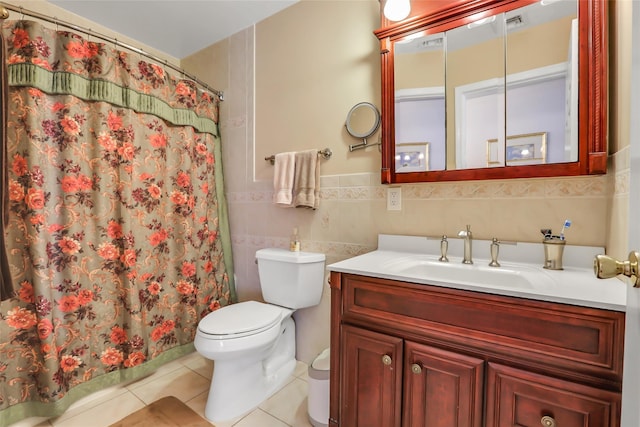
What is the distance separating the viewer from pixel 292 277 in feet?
5.28

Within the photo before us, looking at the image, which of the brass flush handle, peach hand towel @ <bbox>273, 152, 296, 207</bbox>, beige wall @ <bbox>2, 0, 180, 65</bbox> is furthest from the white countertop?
beige wall @ <bbox>2, 0, 180, 65</bbox>

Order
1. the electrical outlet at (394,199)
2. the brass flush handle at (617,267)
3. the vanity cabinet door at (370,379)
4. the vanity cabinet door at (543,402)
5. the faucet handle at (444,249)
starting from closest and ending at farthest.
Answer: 1. the brass flush handle at (617,267)
2. the vanity cabinet door at (543,402)
3. the vanity cabinet door at (370,379)
4. the faucet handle at (444,249)
5. the electrical outlet at (394,199)

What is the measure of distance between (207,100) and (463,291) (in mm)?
2054

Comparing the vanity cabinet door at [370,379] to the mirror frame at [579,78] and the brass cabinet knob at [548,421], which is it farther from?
the mirror frame at [579,78]

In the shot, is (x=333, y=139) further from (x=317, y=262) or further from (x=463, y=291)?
(x=463, y=291)

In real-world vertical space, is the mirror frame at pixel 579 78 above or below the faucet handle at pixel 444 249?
above

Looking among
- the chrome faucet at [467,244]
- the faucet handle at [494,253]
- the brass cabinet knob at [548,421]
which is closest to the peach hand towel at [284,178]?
A: the chrome faucet at [467,244]

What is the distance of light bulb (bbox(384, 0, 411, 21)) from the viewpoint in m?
1.34

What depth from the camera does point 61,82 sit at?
1396mm

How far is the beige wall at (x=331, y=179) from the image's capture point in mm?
1122

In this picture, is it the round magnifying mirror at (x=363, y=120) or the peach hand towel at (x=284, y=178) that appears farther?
the peach hand towel at (x=284, y=178)

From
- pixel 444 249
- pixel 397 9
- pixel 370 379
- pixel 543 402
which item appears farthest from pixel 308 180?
pixel 543 402

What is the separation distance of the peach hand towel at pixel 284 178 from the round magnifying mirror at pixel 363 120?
391mm

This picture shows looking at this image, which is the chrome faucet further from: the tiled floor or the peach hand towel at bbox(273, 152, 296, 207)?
the tiled floor
